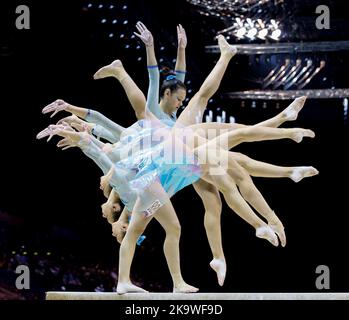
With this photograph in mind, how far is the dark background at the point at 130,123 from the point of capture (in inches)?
287

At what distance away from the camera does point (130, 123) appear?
761 centimetres

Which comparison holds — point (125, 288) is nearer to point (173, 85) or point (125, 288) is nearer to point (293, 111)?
A: point (173, 85)

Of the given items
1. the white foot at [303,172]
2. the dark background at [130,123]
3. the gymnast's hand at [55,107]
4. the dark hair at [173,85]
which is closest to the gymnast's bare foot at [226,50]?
the dark hair at [173,85]

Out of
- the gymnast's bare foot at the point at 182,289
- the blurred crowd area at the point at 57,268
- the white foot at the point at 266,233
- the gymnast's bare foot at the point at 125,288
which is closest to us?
the white foot at the point at 266,233

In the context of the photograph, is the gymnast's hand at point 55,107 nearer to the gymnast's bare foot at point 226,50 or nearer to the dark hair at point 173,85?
the dark hair at point 173,85

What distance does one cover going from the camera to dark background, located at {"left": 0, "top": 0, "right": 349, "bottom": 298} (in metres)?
7.29

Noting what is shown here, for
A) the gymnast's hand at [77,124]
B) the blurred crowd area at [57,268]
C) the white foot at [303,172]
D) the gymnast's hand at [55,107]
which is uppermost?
the gymnast's hand at [55,107]

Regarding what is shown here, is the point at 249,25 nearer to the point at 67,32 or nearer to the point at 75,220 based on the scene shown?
the point at 67,32

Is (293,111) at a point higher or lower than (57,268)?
higher

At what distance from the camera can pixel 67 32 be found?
7184mm

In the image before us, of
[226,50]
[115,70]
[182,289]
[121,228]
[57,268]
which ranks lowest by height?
[57,268]

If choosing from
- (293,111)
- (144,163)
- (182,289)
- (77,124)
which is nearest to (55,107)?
(77,124)

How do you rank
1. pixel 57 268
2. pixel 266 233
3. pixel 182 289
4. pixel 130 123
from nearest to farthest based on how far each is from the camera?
pixel 266 233 < pixel 182 289 < pixel 130 123 < pixel 57 268

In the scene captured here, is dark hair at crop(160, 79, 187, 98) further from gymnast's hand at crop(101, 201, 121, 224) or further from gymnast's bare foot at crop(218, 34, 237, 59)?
gymnast's hand at crop(101, 201, 121, 224)
